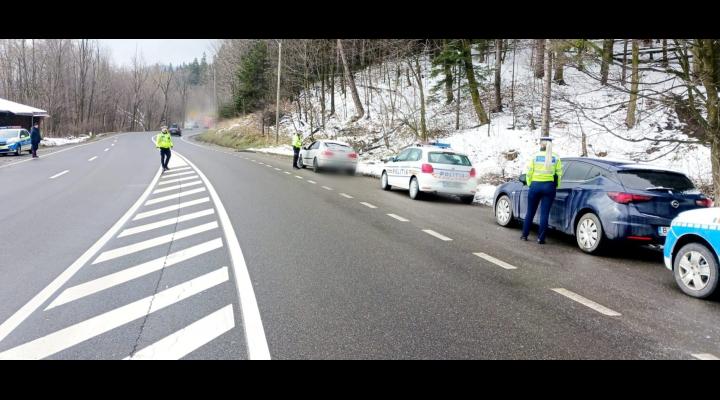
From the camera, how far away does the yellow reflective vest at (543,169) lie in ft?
28.1

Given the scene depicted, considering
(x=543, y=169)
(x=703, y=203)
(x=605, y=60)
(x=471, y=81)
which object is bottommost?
(x=703, y=203)

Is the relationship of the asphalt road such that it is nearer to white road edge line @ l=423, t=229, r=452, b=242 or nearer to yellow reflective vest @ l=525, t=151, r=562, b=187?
white road edge line @ l=423, t=229, r=452, b=242

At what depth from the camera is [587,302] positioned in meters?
5.34

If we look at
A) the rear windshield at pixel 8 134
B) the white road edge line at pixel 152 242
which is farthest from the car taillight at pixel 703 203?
the rear windshield at pixel 8 134

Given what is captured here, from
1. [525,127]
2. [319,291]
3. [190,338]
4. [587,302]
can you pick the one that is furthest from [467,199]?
[525,127]

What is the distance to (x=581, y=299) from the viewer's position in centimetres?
544

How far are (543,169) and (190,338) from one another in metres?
6.69

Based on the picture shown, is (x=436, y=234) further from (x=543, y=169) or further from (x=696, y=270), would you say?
(x=696, y=270)

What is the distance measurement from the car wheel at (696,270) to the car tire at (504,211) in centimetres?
430

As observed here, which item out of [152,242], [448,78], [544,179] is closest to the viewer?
[152,242]

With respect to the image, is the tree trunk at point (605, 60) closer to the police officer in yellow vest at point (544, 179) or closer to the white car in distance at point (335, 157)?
the police officer in yellow vest at point (544, 179)

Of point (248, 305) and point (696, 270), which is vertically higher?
point (696, 270)

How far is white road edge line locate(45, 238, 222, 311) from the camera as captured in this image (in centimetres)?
520
